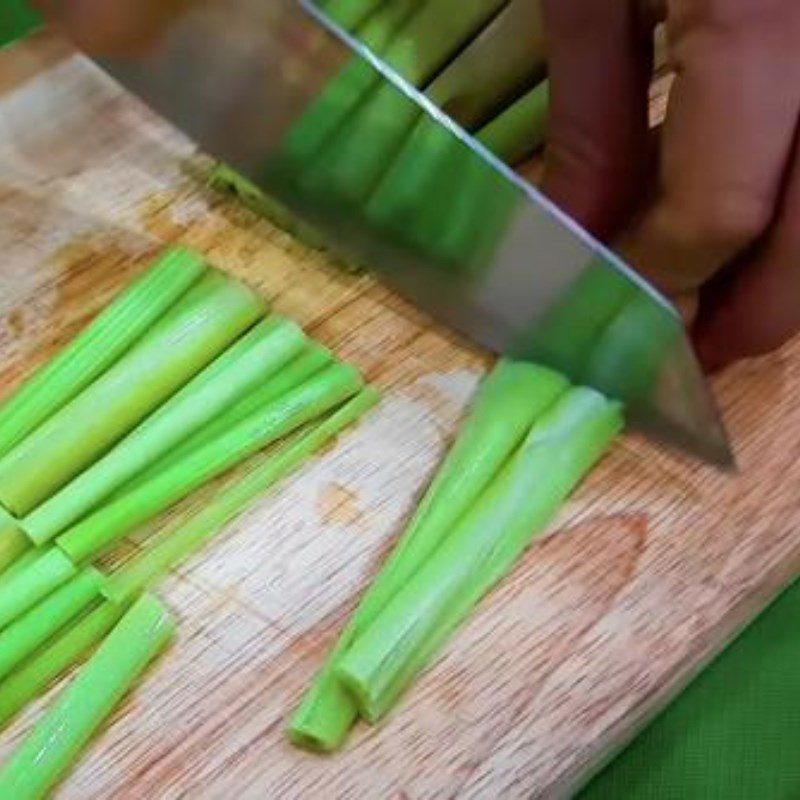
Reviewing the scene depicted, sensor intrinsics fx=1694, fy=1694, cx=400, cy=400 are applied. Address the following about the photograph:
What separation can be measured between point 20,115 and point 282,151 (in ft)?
1.23

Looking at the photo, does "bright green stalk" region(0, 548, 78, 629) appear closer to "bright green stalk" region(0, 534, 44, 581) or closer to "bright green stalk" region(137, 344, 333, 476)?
"bright green stalk" region(0, 534, 44, 581)

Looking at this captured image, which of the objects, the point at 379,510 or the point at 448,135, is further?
the point at 379,510

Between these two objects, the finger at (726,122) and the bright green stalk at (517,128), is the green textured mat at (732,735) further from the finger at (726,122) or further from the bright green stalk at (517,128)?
the bright green stalk at (517,128)

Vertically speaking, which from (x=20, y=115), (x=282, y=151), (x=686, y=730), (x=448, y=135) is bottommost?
(x=686, y=730)

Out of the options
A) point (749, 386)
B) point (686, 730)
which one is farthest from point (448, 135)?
point (686, 730)

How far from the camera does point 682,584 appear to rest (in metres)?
1.38

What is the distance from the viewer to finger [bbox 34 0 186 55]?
1287 millimetres

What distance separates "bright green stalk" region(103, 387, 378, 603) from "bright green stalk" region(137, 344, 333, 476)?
1.7 inches

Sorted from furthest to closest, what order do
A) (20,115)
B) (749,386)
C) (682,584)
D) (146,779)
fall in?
(20,115) < (749,386) < (682,584) < (146,779)

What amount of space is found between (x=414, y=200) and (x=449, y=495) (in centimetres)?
25

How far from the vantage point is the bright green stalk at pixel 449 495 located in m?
1.29

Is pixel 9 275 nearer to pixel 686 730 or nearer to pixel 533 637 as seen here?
pixel 533 637

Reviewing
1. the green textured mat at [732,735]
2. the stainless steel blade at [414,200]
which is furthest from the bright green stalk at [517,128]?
the green textured mat at [732,735]

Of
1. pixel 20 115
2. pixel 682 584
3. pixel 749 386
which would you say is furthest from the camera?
pixel 20 115
